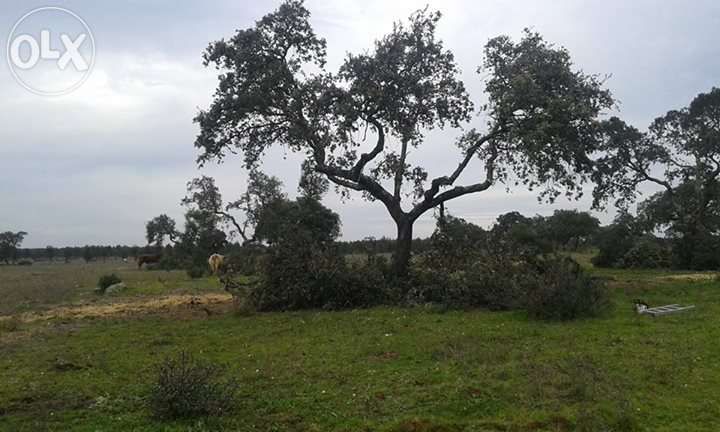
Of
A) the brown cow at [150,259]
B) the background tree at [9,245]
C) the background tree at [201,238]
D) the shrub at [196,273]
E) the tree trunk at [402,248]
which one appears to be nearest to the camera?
the tree trunk at [402,248]

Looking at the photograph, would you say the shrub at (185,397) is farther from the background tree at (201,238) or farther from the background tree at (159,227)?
the background tree at (159,227)

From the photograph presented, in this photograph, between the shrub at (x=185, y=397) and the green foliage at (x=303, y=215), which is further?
the green foliage at (x=303, y=215)

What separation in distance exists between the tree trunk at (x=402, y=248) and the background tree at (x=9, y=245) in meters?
75.2

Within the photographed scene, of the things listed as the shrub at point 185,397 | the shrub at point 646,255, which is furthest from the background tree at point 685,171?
the shrub at point 185,397

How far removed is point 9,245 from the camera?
7894 centimetres

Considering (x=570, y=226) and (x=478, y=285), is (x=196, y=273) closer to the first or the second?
(x=478, y=285)

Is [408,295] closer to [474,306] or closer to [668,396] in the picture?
[474,306]

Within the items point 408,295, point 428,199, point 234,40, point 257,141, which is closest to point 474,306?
point 408,295

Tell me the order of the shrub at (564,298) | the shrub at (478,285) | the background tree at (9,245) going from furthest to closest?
the background tree at (9,245) → the shrub at (478,285) → the shrub at (564,298)

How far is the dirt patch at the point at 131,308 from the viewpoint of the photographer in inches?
581

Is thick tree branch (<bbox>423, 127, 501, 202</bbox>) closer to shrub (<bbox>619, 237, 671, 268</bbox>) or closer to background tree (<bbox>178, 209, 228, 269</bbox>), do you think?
shrub (<bbox>619, 237, 671, 268</bbox>)

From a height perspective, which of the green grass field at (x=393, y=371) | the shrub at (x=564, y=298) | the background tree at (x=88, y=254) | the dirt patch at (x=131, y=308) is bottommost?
the green grass field at (x=393, y=371)

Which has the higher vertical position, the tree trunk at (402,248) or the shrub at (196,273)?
the tree trunk at (402,248)

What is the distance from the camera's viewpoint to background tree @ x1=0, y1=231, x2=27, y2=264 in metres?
77.3
